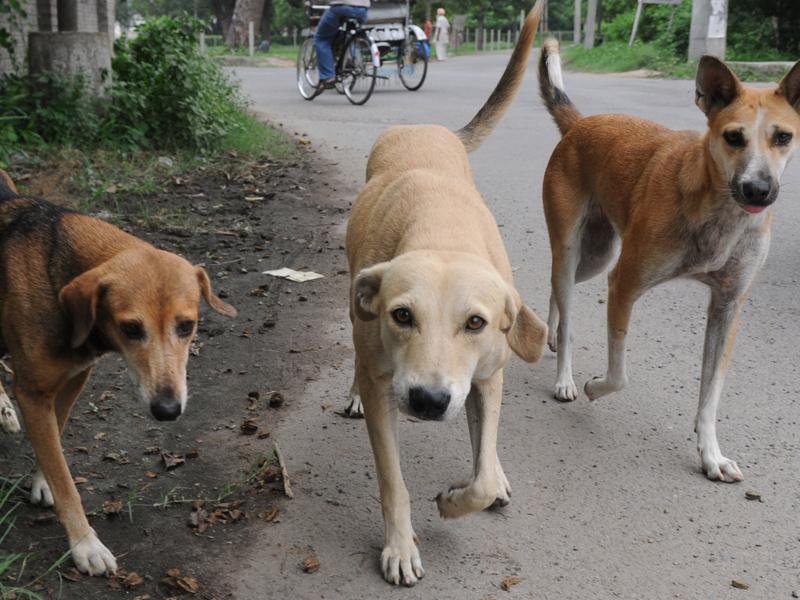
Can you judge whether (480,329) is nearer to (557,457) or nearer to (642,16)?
(557,457)

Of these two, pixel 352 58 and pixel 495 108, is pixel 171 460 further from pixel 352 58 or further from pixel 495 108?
pixel 352 58

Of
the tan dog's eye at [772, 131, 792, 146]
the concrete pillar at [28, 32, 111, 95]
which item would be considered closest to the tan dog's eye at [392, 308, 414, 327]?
the tan dog's eye at [772, 131, 792, 146]

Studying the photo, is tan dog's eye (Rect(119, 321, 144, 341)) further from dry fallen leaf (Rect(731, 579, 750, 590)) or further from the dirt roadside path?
dry fallen leaf (Rect(731, 579, 750, 590))

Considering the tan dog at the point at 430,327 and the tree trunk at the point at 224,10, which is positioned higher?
the tree trunk at the point at 224,10

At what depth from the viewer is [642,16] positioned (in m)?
34.1

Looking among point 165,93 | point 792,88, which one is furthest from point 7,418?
point 165,93

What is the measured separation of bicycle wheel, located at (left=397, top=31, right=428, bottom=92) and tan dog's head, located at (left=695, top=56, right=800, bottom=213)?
1614cm

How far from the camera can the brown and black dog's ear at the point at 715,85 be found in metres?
4.40

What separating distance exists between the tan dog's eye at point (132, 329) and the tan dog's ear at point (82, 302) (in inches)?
4.9

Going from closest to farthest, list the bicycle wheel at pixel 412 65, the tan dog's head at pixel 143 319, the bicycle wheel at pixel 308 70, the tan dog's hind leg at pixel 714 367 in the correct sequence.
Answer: the tan dog's head at pixel 143 319
the tan dog's hind leg at pixel 714 367
the bicycle wheel at pixel 308 70
the bicycle wheel at pixel 412 65

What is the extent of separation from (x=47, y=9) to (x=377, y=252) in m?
8.72

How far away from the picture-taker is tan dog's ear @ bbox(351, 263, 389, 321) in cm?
347

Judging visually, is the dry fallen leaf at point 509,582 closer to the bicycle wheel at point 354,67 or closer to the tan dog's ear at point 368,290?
the tan dog's ear at point 368,290

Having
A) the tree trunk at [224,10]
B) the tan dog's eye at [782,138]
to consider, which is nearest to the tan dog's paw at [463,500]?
the tan dog's eye at [782,138]
